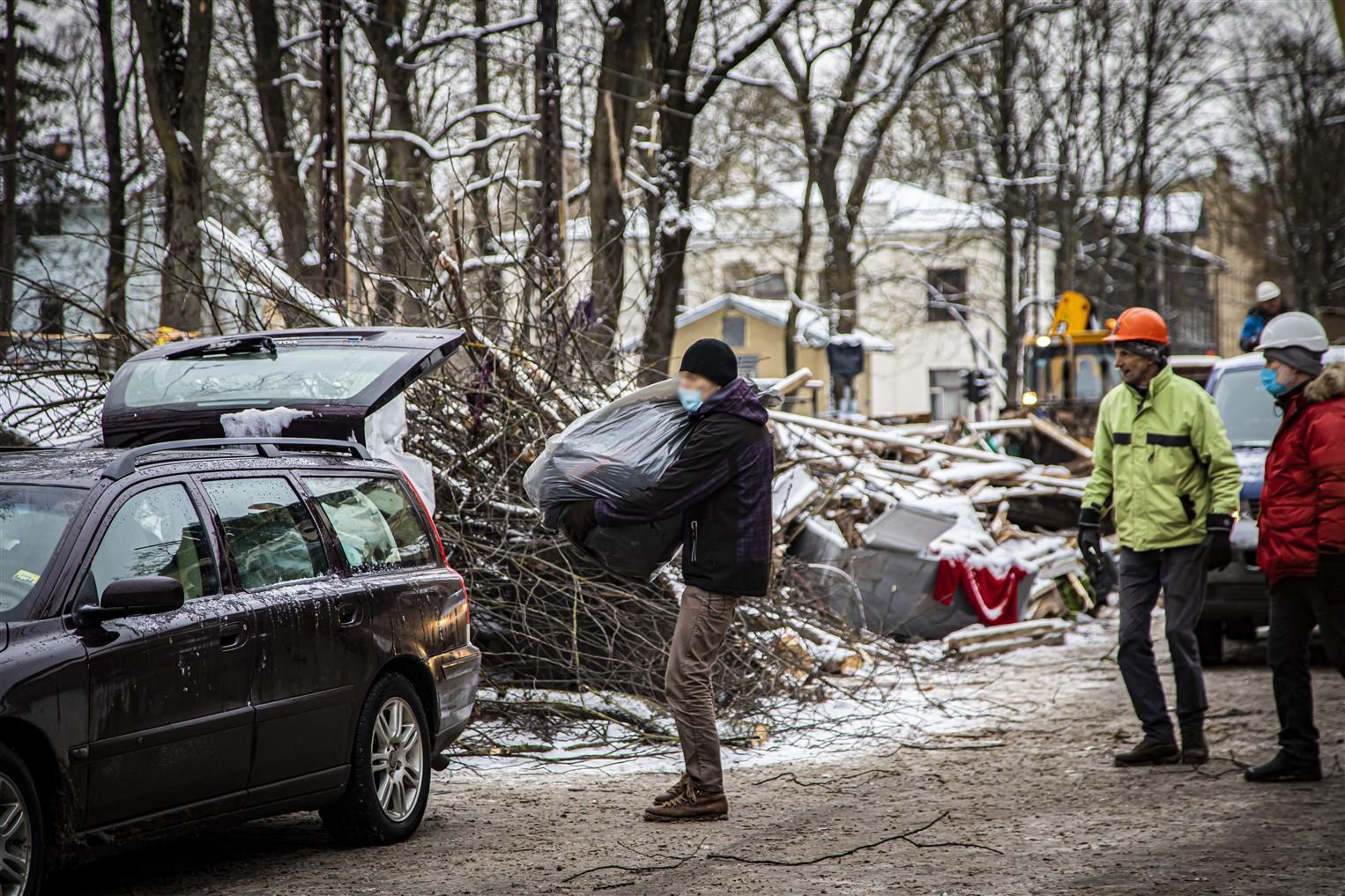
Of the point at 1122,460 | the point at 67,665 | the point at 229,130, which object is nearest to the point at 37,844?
the point at 67,665

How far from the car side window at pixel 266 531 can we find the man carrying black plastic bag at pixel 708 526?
1.25 metres

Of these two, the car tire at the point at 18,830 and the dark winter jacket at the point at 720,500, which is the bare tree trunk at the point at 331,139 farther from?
the car tire at the point at 18,830

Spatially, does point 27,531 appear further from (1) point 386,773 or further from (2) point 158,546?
(1) point 386,773

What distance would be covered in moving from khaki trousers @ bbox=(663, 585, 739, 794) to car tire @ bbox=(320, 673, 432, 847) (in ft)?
3.62

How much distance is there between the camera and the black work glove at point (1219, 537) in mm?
7609

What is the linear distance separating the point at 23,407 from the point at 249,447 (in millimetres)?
4269

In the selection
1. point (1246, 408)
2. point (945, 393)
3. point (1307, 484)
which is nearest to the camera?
point (1307, 484)

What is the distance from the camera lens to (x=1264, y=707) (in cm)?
932

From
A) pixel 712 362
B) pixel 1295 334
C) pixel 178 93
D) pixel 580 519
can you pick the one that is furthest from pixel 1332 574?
pixel 178 93

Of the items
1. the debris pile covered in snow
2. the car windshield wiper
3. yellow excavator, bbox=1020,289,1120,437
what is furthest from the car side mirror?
yellow excavator, bbox=1020,289,1120,437

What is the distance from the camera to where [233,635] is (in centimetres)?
525

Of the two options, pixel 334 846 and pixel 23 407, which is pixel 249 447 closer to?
pixel 334 846

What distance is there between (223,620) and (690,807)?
2307 mm

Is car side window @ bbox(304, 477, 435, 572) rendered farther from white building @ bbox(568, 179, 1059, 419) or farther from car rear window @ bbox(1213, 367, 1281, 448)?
white building @ bbox(568, 179, 1059, 419)
